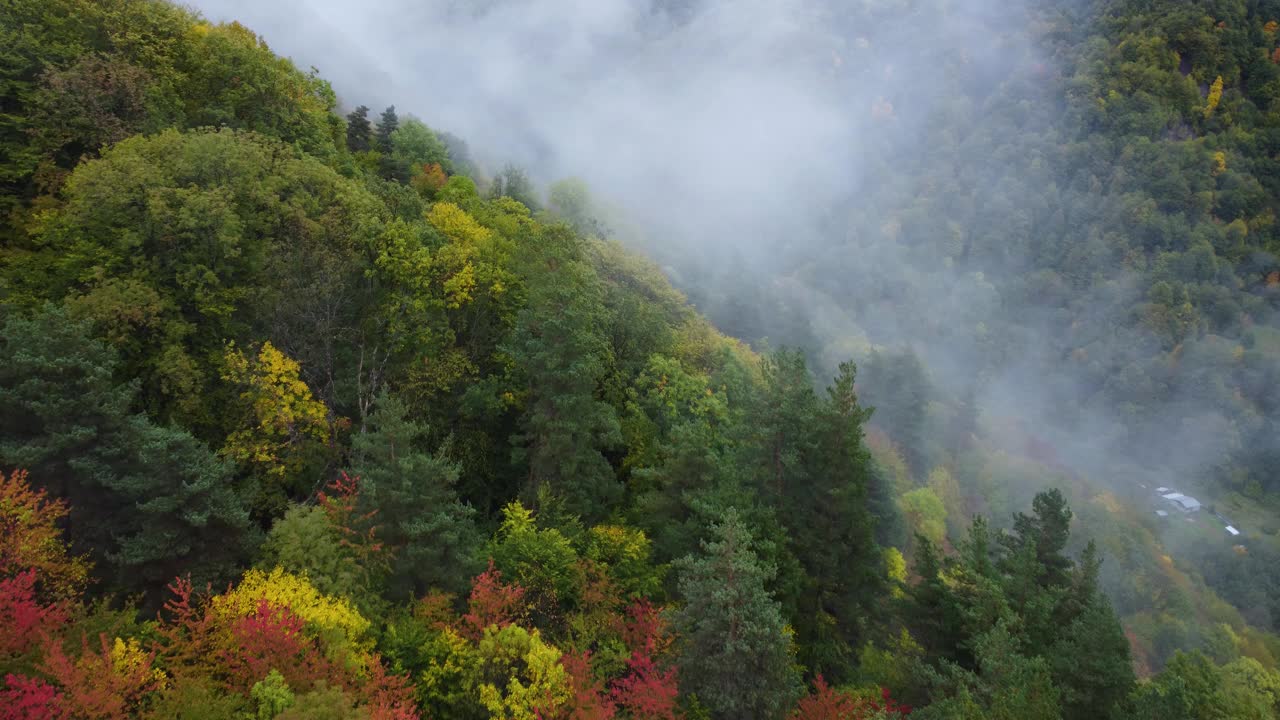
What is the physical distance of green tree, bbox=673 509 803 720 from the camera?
707 inches

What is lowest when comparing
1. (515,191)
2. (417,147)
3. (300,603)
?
(300,603)

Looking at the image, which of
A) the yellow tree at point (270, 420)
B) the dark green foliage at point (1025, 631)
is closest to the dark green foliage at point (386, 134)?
the yellow tree at point (270, 420)

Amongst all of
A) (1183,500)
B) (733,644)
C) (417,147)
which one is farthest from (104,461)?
(1183,500)

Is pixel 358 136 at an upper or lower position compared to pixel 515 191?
lower

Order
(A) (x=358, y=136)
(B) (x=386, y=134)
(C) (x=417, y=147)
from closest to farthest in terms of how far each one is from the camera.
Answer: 1. (A) (x=358, y=136)
2. (B) (x=386, y=134)
3. (C) (x=417, y=147)

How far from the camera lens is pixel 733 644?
1773cm

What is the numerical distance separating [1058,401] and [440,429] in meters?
159

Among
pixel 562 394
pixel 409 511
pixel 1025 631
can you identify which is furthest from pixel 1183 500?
pixel 409 511

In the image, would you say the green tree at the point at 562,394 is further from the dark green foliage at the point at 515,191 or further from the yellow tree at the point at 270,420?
the dark green foliage at the point at 515,191

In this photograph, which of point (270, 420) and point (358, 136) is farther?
point (358, 136)

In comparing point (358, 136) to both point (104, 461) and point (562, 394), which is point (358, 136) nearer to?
point (562, 394)

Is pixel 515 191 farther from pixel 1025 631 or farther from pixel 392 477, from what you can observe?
pixel 1025 631

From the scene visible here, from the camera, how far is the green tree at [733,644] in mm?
17953

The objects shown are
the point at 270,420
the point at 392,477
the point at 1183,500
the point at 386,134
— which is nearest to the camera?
the point at 392,477
